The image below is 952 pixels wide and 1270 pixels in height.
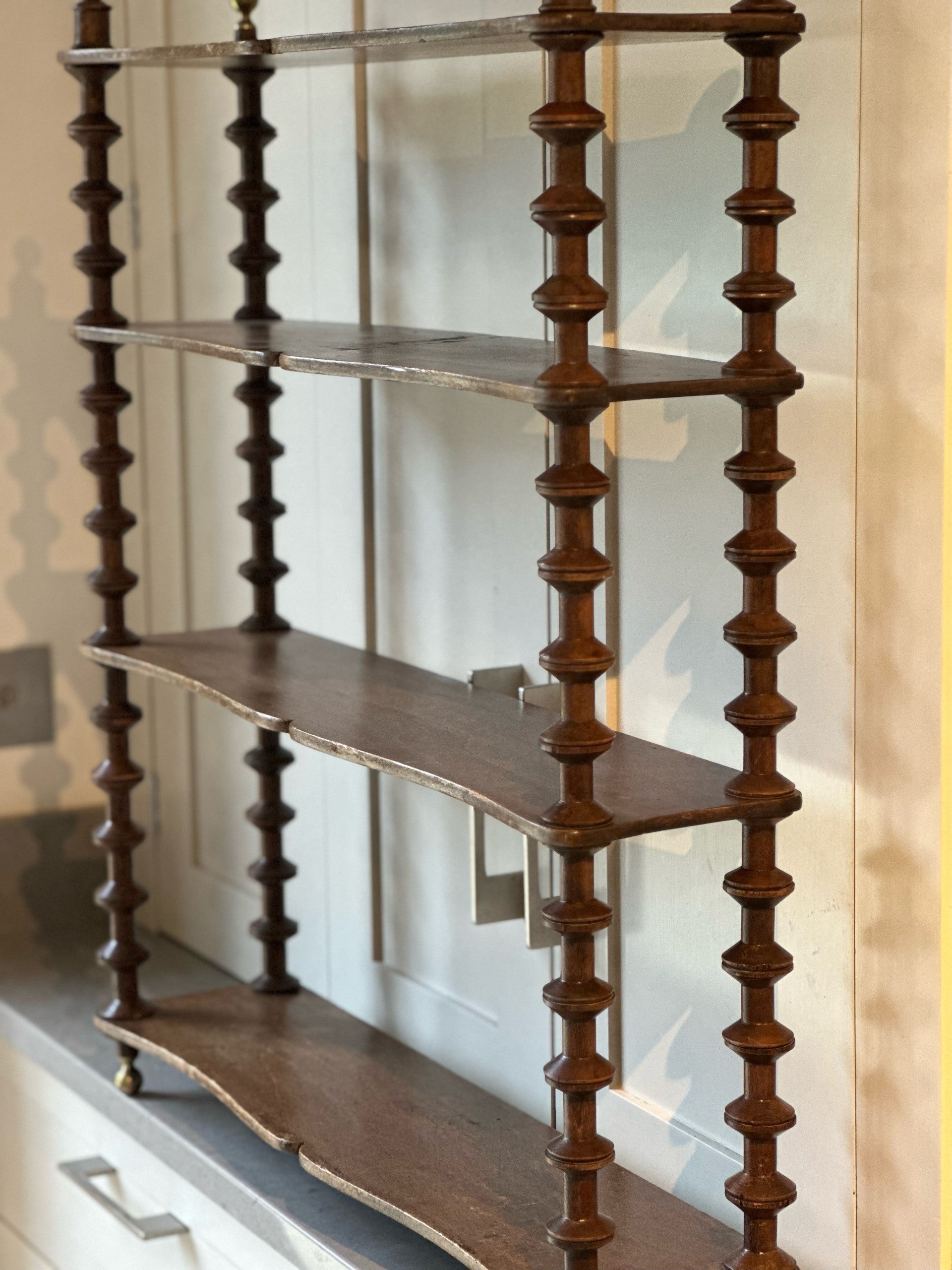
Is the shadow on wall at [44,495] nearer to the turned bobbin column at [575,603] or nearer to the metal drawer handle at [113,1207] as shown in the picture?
the metal drawer handle at [113,1207]

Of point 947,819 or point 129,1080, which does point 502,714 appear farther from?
point 129,1080

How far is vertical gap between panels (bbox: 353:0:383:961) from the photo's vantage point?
6.15 ft

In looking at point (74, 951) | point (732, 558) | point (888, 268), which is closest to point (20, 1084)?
point (74, 951)

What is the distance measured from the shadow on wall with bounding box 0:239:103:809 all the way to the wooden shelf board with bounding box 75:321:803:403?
0.65 meters

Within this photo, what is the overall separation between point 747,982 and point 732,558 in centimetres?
33

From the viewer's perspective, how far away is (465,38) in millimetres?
1240

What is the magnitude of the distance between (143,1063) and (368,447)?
82cm

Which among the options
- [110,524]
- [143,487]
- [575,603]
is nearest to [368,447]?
[110,524]

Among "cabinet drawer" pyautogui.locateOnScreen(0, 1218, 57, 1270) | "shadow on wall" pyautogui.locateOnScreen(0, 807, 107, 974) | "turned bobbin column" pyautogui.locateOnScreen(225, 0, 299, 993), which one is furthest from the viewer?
"shadow on wall" pyautogui.locateOnScreen(0, 807, 107, 974)

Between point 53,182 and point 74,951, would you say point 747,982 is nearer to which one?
point 74,951

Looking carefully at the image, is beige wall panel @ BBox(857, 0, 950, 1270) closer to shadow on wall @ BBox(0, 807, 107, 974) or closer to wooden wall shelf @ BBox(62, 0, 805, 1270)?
wooden wall shelf @ BBox(62, 0, 805, 1270)

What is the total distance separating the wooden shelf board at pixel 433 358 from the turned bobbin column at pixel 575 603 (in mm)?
47

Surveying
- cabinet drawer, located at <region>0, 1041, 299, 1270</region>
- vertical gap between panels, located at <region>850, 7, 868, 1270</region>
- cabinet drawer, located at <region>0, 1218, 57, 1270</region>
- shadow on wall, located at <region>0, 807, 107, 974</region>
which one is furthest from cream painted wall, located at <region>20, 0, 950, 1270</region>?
cabinet drawer, located at <region>0, 1218, 57, 1270</region>

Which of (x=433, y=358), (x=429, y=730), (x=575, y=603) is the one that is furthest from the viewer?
(x=429, y=730)
